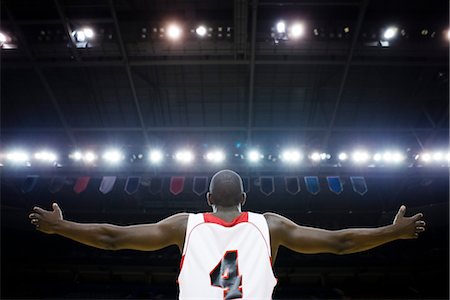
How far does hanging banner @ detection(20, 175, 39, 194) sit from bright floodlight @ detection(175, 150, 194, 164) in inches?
147

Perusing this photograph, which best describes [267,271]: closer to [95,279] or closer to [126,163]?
[126,163]

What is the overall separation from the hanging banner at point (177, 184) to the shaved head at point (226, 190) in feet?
23.5

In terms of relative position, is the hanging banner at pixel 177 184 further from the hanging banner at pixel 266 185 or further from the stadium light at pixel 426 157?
the stadium light at pixel 426 157

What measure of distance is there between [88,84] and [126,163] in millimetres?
2454

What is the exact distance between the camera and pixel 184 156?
9.89m

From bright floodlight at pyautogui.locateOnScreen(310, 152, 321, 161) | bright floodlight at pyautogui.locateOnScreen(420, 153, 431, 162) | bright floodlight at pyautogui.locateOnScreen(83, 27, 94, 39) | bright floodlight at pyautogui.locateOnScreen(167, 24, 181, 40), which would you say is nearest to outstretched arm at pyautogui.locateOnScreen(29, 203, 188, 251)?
bright floodlight at pyautogui.locateOnScreen(167, 24, 181, 40)

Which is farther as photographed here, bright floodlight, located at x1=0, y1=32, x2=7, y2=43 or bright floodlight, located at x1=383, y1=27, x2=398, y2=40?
bright floodlight, located at x1=383, y1=27, x2=398, y2=40

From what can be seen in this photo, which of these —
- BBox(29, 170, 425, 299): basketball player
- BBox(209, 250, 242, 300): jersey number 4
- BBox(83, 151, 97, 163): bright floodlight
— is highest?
BBox(83, 151, 97, 163): bright floodlight

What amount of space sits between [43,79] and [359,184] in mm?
8725

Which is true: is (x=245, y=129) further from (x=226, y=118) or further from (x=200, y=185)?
(x=200, y=185)

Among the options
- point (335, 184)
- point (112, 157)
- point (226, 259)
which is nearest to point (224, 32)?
point (112, 157)

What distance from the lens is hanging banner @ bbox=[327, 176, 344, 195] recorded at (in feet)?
29.2

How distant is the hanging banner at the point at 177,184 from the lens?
916 centimetres

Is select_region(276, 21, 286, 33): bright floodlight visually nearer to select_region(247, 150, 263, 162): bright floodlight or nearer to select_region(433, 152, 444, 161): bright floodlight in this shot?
select_region(247, 150, 263, 162): bright floodlight
